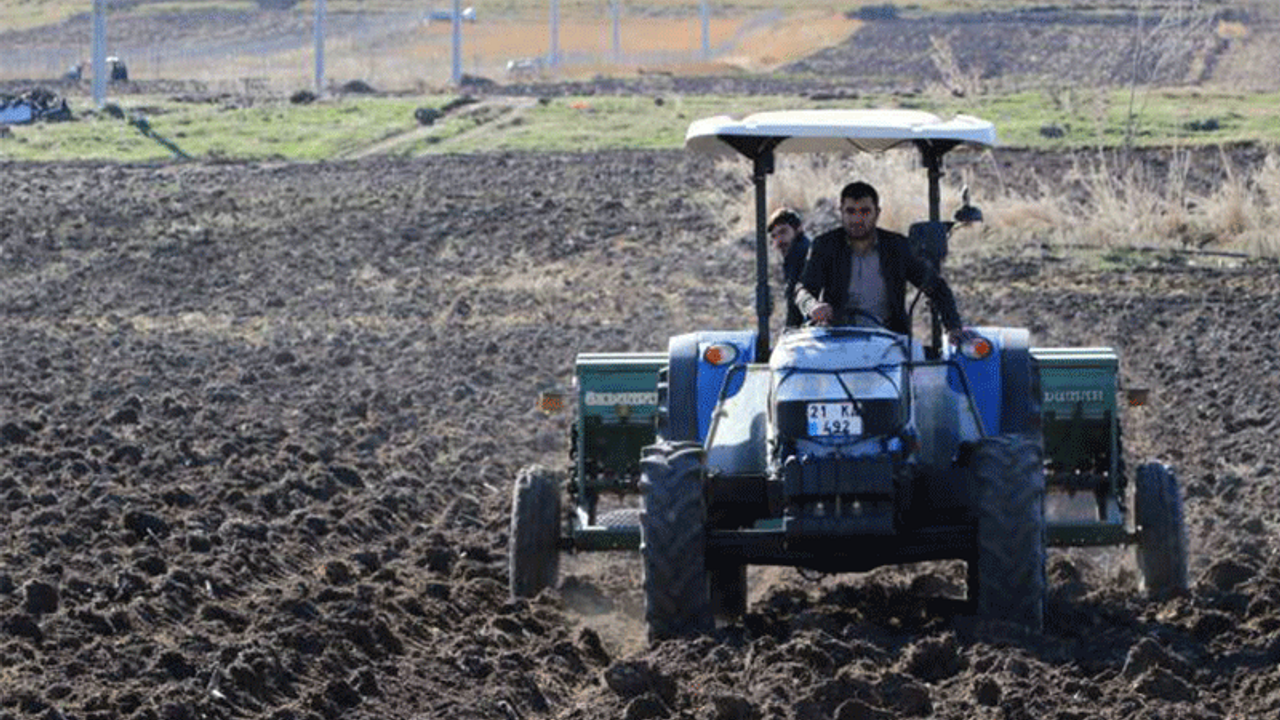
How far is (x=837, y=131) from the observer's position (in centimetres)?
1204

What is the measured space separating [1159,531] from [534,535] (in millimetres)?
2777

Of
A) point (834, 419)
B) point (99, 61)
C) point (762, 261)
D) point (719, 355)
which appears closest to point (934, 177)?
point (762, 261)

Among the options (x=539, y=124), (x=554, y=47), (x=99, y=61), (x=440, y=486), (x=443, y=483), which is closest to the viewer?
(x=440, y=486)

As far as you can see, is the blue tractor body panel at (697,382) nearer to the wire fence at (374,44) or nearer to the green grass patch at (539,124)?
the green grass patch at (539,124)

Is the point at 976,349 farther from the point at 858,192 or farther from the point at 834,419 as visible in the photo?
the point at 834,419

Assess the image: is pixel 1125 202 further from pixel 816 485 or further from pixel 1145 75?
pixel 1145 75

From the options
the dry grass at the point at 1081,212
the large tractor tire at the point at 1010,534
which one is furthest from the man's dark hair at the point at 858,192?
the dry grass at the point at 1081,212

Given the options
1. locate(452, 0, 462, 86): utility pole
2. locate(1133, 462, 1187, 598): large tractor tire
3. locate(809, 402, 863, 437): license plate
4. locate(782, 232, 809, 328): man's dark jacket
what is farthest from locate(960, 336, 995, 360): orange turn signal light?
locate(452, 0, 462, 86): utility pole

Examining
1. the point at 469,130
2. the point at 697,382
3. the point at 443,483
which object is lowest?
the point at 443,483

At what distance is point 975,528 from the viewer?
36.9 feet

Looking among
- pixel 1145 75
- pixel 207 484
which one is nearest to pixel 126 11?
pixel 1145 75

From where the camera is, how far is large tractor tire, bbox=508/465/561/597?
12.9 m

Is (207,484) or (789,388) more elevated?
(789,388)

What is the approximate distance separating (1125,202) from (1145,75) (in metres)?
34.9
